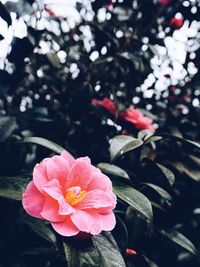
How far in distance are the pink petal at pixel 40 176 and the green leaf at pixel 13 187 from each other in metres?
0.06

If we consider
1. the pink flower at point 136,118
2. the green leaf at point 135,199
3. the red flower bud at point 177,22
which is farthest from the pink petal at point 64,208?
the red flower bud at point 177,22

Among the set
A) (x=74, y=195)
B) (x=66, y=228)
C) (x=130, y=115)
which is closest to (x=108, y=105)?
(x=130, y=115)

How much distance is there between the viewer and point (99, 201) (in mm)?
715

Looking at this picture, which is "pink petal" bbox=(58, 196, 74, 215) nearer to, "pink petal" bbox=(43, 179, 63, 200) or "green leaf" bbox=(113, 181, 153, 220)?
"pink petal" bbox=(43, 179, 63, 200)

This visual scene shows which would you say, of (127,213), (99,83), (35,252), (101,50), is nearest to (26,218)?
(35,252)

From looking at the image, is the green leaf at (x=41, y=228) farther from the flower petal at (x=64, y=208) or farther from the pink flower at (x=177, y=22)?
the pink flower at (x=177, y=22)

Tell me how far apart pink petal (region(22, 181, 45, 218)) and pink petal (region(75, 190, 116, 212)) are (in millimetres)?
88

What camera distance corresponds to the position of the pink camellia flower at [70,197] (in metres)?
0.67

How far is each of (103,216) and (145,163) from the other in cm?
44

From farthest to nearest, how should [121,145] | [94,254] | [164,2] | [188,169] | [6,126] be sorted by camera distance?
[164,2]
[188,169]
[6,126]
[121,145]
[94,254]

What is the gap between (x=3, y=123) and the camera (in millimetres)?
1056

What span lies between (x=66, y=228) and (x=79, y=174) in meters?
0.13

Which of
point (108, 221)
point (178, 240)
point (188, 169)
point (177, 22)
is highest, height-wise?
point (177, 22)

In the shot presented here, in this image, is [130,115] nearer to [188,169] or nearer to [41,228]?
[188,169]
